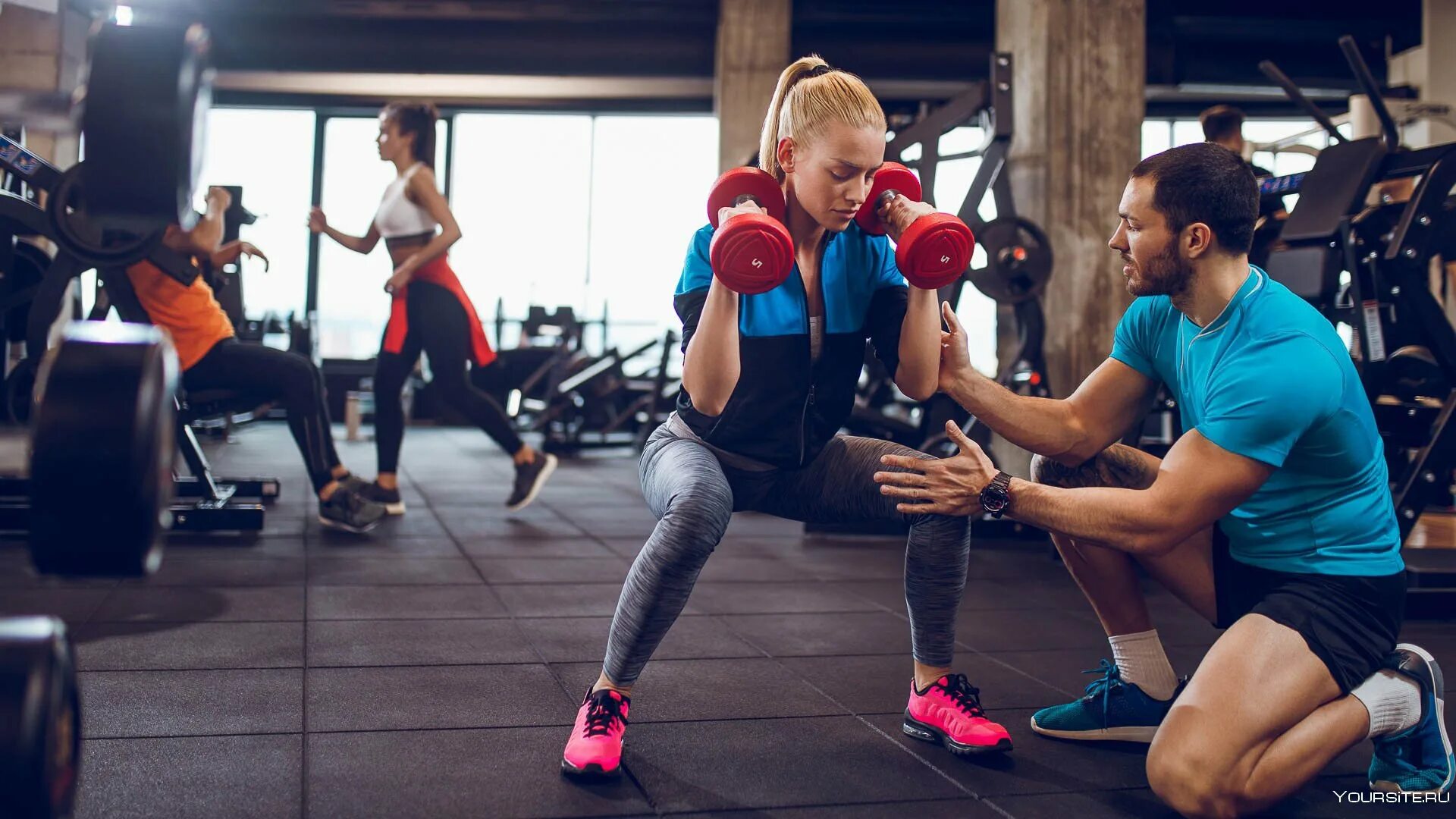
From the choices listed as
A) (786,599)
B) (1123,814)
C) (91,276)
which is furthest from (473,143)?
(1123,814)

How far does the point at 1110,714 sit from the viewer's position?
1.83 metres

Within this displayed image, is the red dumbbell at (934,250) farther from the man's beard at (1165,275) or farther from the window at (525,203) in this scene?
the window at (525,203)

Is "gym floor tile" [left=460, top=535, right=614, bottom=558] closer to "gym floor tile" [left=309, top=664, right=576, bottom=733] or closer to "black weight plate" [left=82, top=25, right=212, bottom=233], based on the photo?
"gym floor tile" [left=309, top=664, right=576, bottom=733]

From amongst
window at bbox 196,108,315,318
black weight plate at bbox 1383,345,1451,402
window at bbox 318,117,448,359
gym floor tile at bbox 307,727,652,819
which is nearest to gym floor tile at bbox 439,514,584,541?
gym floor tile at bbox 307,727,652,819

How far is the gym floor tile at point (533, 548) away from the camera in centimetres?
354

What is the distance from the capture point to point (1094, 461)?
1.89 m

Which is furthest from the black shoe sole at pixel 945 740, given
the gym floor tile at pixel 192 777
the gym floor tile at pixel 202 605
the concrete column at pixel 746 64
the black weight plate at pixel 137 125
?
the concrete column at pixel 746 64

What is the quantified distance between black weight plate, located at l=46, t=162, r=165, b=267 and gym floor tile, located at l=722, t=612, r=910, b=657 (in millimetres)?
1555

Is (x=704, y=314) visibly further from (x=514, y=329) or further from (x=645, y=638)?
(x=514, y=329)

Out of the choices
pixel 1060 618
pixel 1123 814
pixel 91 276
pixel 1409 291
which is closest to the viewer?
pixel 1123 814

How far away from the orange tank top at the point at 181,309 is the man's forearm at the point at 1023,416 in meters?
2.48

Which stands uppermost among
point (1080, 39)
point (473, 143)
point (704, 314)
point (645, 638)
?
point (473, 143)

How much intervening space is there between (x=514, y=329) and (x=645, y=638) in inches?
350

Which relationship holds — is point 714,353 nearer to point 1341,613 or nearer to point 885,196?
point 885,196
